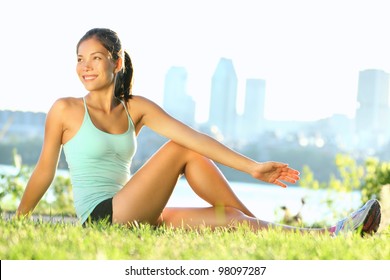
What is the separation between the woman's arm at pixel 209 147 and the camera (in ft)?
11.1

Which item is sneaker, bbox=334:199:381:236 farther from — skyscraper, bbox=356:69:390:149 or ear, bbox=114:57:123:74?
skyscraper, bbox=356:69:390:149

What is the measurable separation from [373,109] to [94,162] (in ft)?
148

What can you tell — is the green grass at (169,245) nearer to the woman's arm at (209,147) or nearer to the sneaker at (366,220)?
the sneaker at (366,220)

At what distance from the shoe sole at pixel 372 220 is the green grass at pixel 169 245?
15 centimetres

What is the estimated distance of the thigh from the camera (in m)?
3.42

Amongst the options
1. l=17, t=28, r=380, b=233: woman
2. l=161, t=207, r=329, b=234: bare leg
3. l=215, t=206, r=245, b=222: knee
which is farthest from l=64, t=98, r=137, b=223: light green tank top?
l=215, t=206, r=245, b=222: knee

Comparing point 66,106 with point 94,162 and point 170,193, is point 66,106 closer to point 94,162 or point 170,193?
point 94,162

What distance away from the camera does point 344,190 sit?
6895 mm

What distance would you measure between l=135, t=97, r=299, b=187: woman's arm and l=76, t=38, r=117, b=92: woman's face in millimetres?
267

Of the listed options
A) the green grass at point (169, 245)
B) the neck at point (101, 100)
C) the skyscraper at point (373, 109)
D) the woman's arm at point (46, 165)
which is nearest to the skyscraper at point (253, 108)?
the skyscraper at point (373, 109)

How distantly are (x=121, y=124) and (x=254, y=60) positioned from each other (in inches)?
1543

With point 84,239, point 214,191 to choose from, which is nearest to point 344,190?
point 214,191

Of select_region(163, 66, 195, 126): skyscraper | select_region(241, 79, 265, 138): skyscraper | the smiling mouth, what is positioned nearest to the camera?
the smiling mouth
